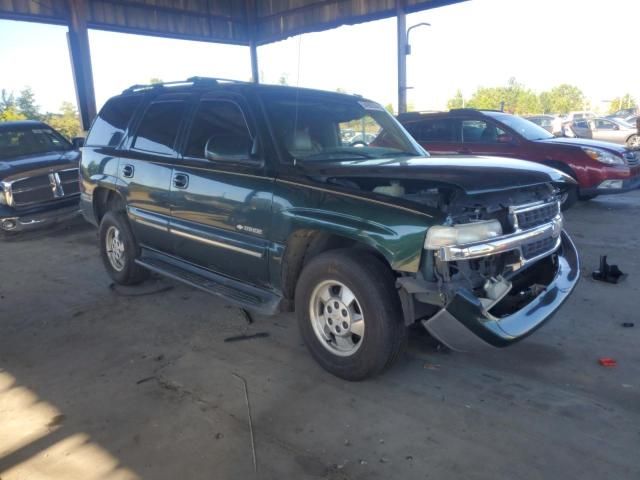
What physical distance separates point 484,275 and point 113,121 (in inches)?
163

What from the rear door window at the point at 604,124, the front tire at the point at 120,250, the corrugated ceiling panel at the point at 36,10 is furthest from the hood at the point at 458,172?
the rear door window at the point at 604,124

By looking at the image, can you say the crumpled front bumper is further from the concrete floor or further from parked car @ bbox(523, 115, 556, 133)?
parked car @ bbox(523, 115, 556, 133)

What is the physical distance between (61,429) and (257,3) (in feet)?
49.3

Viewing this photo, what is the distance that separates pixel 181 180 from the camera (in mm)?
4207

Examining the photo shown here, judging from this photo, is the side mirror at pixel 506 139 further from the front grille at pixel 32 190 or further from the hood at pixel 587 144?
the front grille at pixel 32 190

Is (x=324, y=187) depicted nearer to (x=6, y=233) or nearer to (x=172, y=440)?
(x=172, y=440)

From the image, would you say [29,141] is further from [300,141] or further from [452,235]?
A: [452,235]

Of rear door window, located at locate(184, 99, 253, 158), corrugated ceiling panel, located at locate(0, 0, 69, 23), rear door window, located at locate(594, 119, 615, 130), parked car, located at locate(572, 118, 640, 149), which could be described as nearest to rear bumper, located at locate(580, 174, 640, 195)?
rear door window, located at locate(184, 99, 253, 158)

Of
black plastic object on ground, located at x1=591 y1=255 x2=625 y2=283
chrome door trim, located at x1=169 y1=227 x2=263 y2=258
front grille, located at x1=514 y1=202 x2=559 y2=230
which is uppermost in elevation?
front grille, located at x1=514 y1=202 x2=559 y2=230

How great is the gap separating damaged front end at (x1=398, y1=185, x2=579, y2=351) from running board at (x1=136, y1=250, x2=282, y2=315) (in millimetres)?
1093

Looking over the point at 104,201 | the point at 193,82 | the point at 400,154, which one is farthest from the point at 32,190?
the point at 400,154

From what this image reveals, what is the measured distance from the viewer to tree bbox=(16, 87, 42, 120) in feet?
55.8

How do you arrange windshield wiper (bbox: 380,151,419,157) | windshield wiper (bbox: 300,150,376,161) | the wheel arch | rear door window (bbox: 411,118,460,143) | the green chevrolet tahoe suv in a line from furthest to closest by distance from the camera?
rear door window (bbox: 411,118,460,143) < the wheel arch < windshield wiper (bbox: 380,151,419,157) < windshield wiper (bbox: 300,150,376,161) < the green chevrolet tahoe suv

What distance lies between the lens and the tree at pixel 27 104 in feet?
55.8
